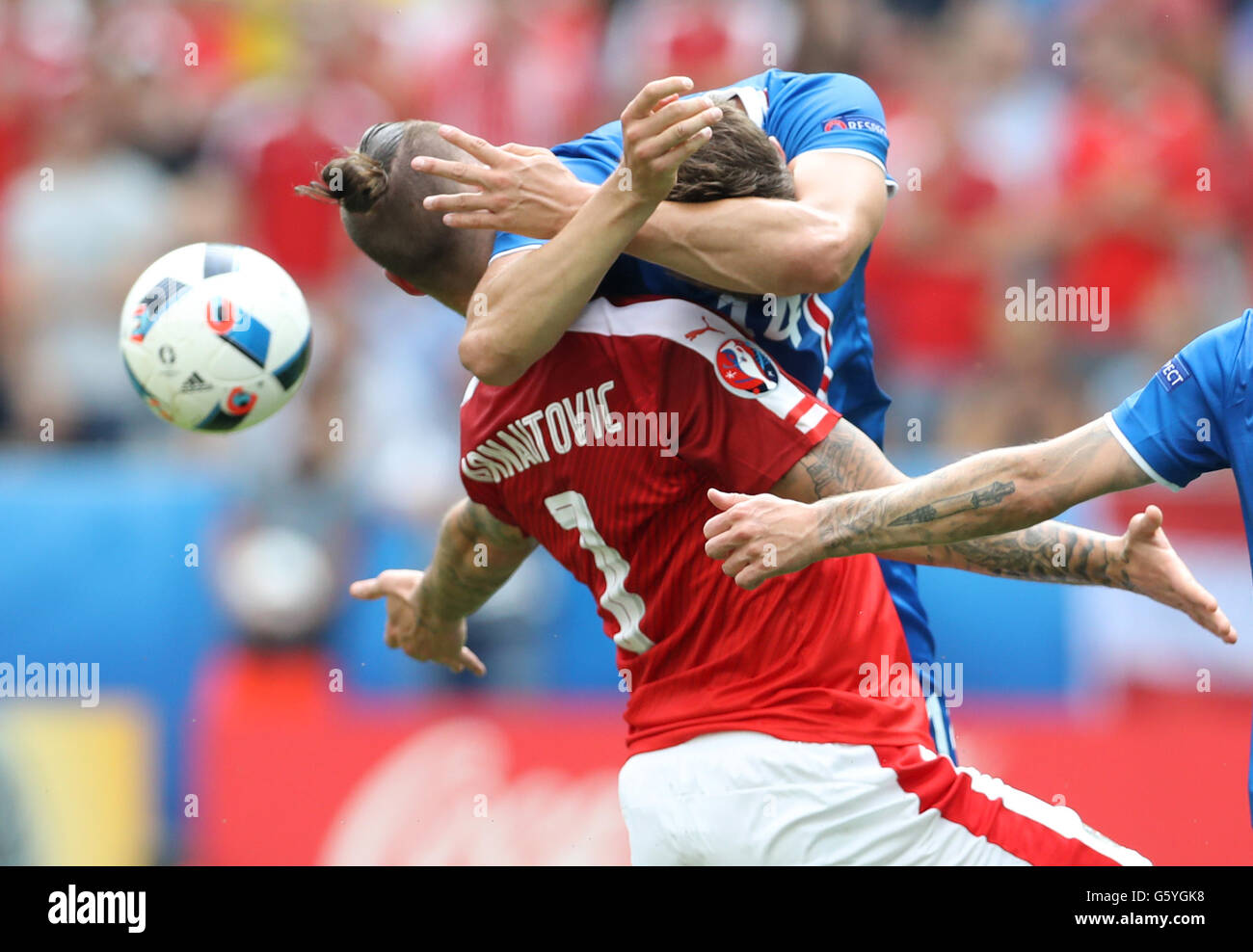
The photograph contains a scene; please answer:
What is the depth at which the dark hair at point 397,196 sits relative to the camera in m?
4.06

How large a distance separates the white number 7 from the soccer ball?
109cm

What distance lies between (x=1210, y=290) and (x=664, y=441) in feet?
20.9

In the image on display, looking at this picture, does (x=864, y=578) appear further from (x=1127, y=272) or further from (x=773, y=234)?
(x=1127, y=272)

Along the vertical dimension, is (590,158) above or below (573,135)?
below

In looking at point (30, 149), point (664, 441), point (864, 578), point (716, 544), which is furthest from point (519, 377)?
point (30, 149)

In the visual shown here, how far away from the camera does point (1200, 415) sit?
3.59 m

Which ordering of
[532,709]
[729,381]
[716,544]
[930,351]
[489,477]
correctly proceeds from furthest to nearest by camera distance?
1. [930,351]
2. [532,709]
3. [489,477]
4. [729,381]
5. [716,544]

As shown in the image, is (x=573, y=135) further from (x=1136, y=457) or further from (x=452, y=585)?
(x=1136, y=457)

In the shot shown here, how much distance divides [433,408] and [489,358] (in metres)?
5.43

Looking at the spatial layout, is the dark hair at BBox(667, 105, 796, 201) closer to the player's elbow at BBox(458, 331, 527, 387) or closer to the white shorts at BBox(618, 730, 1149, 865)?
the player's elbow at BBox(458, 331, 527, 387)

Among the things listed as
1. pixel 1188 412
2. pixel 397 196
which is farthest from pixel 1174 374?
pixel 397 196

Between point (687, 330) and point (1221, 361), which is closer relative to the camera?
point (1221, 361)
